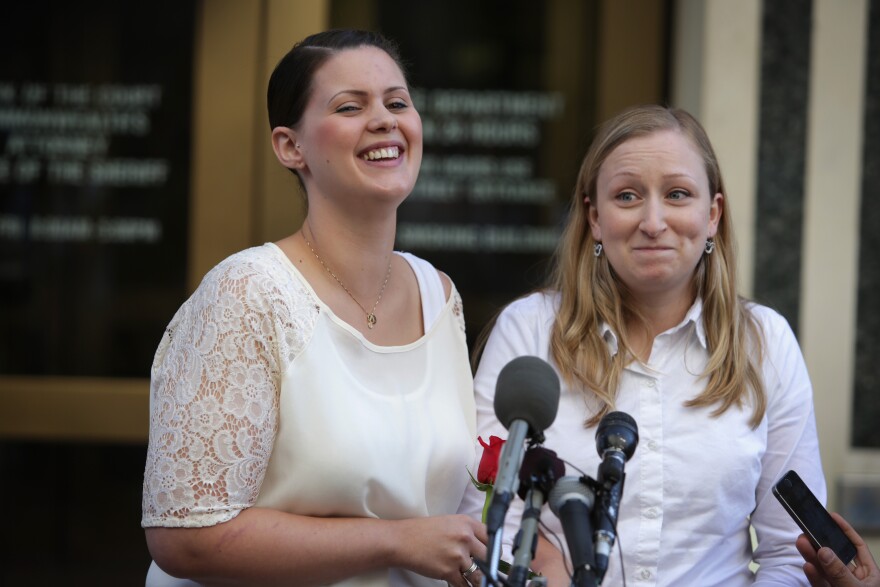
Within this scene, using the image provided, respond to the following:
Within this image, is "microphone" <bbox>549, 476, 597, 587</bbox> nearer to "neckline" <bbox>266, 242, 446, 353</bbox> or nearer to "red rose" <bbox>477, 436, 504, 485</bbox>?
"red rose" <bbox>477, 436, 504, 485</bbox>

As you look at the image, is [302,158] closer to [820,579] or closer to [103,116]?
[820,579]

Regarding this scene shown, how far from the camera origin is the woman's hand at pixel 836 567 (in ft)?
8.43

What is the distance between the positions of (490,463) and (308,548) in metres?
0.43

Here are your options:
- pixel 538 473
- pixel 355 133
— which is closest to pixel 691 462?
pixel 538 473

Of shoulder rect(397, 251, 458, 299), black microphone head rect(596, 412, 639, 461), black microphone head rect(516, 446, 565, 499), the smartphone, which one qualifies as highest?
shoulder rect(397, 251, 458, 299)

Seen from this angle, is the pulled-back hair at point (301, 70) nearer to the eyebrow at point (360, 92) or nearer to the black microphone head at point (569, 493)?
the eyebrow at point (360, 92)

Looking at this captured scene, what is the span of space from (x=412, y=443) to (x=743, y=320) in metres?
1.01

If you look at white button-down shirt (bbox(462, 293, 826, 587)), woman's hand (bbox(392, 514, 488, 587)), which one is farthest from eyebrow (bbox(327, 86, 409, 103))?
woman's hand (bbox(392, 514, 488, 587))

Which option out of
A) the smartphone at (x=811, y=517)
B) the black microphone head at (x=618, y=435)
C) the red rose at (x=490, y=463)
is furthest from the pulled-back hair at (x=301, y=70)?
the smartphone at (x=811, y=517)

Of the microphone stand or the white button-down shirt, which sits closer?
the microphone stand

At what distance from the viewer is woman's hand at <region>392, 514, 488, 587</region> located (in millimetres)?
2473

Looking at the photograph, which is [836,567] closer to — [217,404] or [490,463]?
[490,463]

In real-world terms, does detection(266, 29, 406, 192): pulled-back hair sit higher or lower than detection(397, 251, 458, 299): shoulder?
higher

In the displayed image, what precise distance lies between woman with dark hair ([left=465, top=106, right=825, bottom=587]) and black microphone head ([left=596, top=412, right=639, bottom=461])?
2.46 feet
